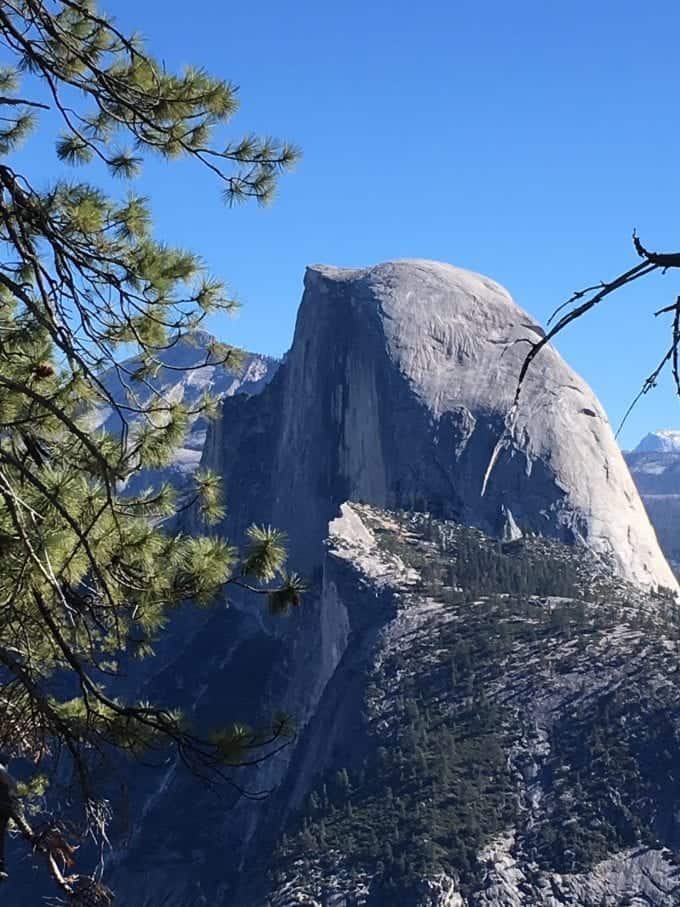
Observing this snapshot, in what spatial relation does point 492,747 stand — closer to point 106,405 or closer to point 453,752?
point 453,752

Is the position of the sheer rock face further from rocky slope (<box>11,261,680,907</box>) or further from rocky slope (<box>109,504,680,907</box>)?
rocky slope (<box>109,504,680,907</box>)

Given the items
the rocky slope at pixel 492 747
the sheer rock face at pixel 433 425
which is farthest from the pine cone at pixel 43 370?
the sheer rock face at pixel 433 425

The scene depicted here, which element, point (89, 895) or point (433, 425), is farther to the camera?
point (433, 425)

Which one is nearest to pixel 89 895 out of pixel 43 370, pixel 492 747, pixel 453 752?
pixel 43 370

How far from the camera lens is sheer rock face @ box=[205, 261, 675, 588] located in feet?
286

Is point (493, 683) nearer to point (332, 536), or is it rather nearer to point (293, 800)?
point (293, 800)

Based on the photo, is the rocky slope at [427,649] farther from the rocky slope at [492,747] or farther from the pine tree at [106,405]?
the pine tree at [106,405]

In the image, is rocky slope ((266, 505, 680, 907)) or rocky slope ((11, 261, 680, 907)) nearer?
rocky slope ((266, 505, 680, 907))

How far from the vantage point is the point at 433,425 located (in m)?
90.1

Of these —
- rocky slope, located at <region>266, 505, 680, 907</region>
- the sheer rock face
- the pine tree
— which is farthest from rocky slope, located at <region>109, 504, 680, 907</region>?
the pine tree

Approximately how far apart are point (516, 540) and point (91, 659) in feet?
249

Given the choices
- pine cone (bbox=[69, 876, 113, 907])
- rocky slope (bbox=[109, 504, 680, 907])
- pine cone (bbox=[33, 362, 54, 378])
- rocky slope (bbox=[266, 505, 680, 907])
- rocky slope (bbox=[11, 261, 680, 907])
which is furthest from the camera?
rocky slope (bbox=[11, 261, 680, 907])

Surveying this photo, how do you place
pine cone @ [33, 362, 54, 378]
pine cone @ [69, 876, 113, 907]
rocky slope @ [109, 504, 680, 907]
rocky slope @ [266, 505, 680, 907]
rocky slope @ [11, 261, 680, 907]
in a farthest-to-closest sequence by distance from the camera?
rocky slope @ [11, 261, 680, 907], rocky slope @ [109, 504, 680, 907], rocky slope @ [266, 505, 680, 907], pine cone @ [33, 362, 54, 378], pine cone @ [69, 876, 113, 907]

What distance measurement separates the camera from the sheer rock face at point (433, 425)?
87.1 m
